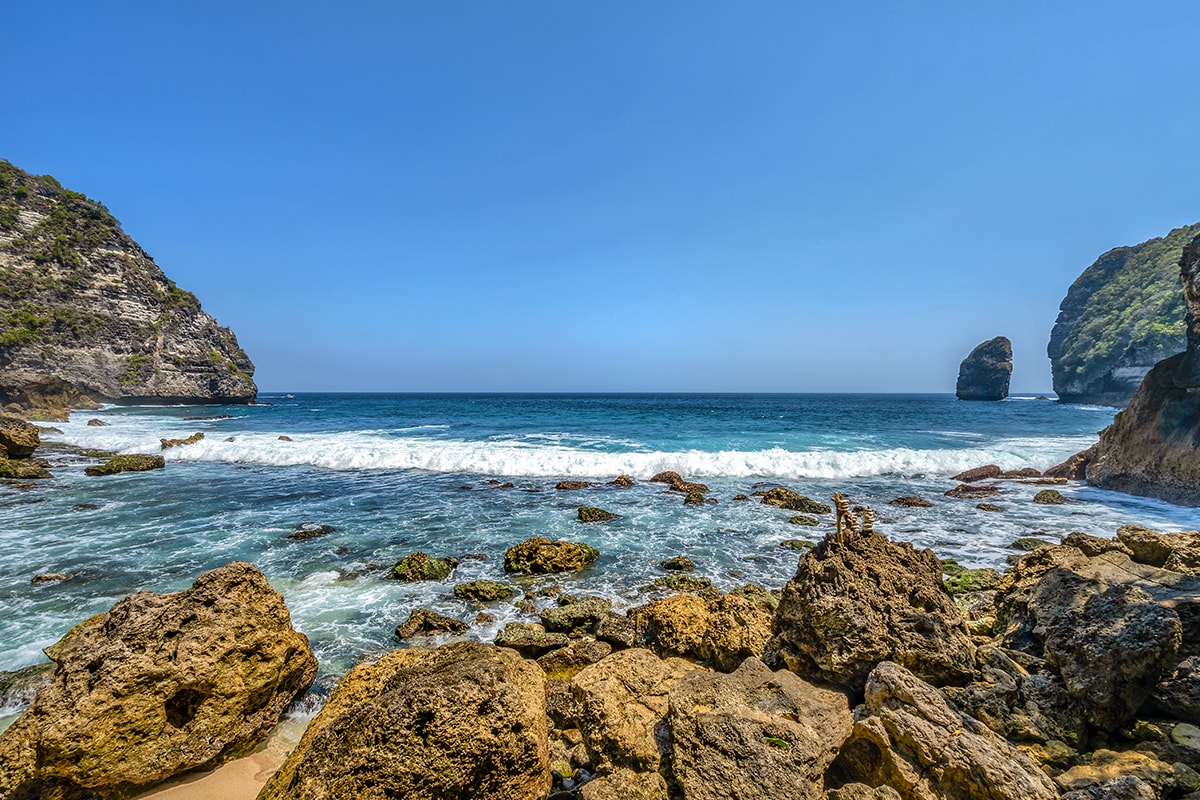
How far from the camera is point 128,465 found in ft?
66.5

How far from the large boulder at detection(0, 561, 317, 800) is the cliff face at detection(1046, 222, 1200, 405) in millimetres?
91666

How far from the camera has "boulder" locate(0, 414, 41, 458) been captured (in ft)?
64.2

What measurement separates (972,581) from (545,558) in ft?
26.9

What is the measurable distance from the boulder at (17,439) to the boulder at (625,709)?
2846cm

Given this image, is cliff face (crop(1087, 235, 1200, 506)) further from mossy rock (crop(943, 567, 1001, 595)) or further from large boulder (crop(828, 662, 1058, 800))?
large boulder (crop(828, 662, 1058, 800))

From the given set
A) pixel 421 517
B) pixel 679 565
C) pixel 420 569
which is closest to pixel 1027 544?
pixel 679 565

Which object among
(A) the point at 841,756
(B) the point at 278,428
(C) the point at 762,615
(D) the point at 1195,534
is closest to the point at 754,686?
(A) the point at 841,756

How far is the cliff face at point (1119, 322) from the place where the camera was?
63.2m

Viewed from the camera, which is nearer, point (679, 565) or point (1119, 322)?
point (679, 565)

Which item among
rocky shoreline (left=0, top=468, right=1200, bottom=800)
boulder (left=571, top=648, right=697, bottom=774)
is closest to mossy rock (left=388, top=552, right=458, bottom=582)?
rocky shoreline (left=0, top=468, right=1200, bottom=800)

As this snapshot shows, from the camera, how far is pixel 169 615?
5062mm

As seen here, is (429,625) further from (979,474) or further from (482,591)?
(979,474)

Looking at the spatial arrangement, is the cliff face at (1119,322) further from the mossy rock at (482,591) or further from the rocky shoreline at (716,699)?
the mossy rock at (482,591)

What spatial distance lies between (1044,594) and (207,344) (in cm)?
8034
